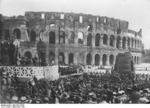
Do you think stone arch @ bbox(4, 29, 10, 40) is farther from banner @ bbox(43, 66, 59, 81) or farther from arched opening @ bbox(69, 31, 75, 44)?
arched opening @ bbox(69, 31, 75, 44)

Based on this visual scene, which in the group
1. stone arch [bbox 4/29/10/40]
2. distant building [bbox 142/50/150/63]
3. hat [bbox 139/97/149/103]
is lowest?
hat [bbox 139/97/149/103]

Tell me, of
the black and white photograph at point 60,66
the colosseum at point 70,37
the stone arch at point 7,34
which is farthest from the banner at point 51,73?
the stone arch at point 7,34

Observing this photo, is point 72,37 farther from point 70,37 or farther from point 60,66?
point 60,66

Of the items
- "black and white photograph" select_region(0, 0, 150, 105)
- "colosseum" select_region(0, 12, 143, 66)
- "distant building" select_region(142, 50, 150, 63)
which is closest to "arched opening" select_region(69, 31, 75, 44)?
"colosseum" select_region(0, 12, 143, 66)

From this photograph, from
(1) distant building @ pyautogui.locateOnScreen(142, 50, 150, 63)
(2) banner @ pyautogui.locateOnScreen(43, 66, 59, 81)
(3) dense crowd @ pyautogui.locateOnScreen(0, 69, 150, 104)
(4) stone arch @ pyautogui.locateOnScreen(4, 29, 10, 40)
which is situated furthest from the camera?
(1) distant building @ pyautogui.locateOnScreen(142, 50, 150, 63)

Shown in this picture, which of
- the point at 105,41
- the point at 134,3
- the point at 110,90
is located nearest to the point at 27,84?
the point at 110,90

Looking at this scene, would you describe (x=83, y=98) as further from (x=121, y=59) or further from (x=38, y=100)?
(x=121, y=59)
